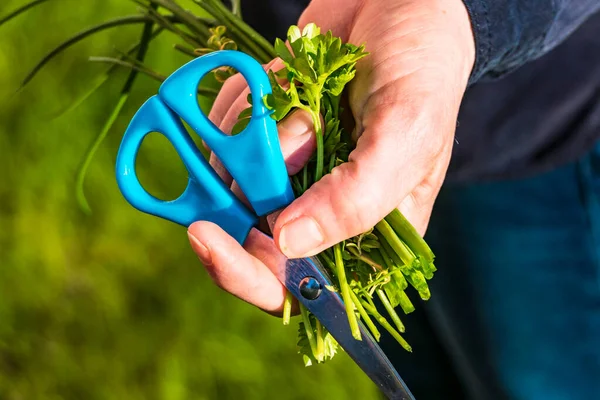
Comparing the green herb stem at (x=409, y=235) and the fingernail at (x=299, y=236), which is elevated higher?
the fingernail at (x=299, y=236)

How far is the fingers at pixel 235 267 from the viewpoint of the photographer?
0.46 m

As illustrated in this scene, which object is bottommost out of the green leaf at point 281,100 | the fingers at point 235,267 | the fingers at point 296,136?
the fingers at point 235,267

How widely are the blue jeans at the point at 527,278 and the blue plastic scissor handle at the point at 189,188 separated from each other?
0.47 m

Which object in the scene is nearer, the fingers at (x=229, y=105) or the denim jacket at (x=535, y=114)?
the fingers at (x=229, y=105)

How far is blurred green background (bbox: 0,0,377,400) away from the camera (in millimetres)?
1007

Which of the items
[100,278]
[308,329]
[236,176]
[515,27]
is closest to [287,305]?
[308,329]

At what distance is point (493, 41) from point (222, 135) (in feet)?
0.95

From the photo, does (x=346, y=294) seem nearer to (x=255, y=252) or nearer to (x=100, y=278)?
(x=255, y=252)

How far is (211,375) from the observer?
100 centimetres

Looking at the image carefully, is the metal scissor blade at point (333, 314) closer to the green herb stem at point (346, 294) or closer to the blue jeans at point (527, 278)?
the green herb stem at point (346, 294)

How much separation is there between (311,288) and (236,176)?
0.37 feet

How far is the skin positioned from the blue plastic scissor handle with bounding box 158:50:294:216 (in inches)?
1.0

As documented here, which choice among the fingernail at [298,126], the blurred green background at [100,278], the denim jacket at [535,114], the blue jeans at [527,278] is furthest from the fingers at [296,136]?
the blurred green background at [100,278]

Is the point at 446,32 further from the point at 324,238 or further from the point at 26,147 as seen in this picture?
the point at 26,147
